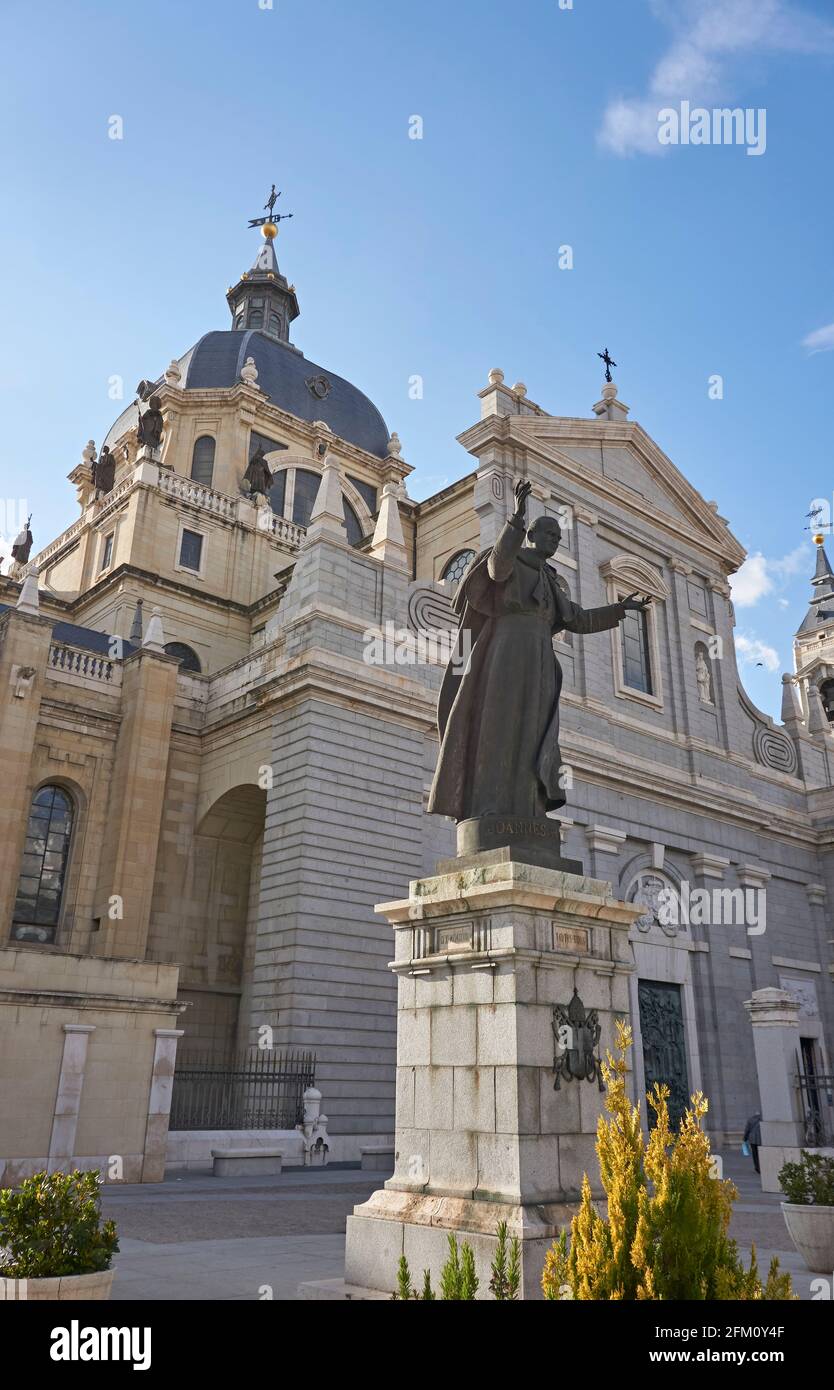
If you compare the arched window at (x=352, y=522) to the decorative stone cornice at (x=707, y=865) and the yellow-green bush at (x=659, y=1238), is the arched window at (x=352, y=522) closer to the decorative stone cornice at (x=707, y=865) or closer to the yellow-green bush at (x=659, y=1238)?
the decorative stone cornice at (x=707, y=865)

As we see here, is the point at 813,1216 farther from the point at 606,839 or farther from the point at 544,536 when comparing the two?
the point at 606,839

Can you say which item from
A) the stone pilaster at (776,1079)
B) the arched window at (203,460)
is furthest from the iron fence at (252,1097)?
the arched window at (203,460)

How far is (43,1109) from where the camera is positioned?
13070 mm

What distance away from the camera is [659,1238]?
4305mm

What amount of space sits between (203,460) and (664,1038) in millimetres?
26123

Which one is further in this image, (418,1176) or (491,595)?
(491,595)

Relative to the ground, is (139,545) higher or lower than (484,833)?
higher

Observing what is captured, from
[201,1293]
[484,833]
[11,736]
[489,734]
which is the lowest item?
[201,1293]

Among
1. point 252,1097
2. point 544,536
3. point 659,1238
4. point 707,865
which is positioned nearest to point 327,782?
point 252,1097

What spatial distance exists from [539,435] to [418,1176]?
79.3ft

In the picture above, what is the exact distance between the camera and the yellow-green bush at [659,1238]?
414 cm
